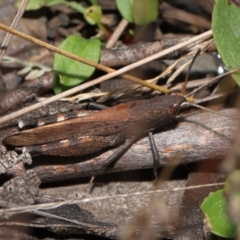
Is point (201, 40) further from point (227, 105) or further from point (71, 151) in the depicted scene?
point (71, 151)

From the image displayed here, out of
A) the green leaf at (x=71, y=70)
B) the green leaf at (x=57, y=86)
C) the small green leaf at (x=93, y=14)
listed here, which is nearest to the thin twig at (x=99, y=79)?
the green leaf at (x=71, y=70)

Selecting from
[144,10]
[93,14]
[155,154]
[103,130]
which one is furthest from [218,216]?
[93,14]

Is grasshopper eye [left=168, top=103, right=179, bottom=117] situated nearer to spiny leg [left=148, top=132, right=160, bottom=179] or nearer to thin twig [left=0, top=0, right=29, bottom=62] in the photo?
spiny leg [left=148, top=132, right=160, bottom=179]

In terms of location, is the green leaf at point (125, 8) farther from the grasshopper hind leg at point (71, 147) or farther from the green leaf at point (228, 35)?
the grasshopper hind leg at point (71, 147)

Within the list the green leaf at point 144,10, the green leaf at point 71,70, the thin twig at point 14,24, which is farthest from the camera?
the green leaf at point 144,10

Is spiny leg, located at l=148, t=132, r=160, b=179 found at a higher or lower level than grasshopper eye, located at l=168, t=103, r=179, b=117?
lower

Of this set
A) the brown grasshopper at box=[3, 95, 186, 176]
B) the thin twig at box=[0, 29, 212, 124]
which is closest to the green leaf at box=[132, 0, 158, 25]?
the thin twig at box=[0, 29, 212, 124]

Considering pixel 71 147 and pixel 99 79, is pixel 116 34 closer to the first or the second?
pixel 99 79
